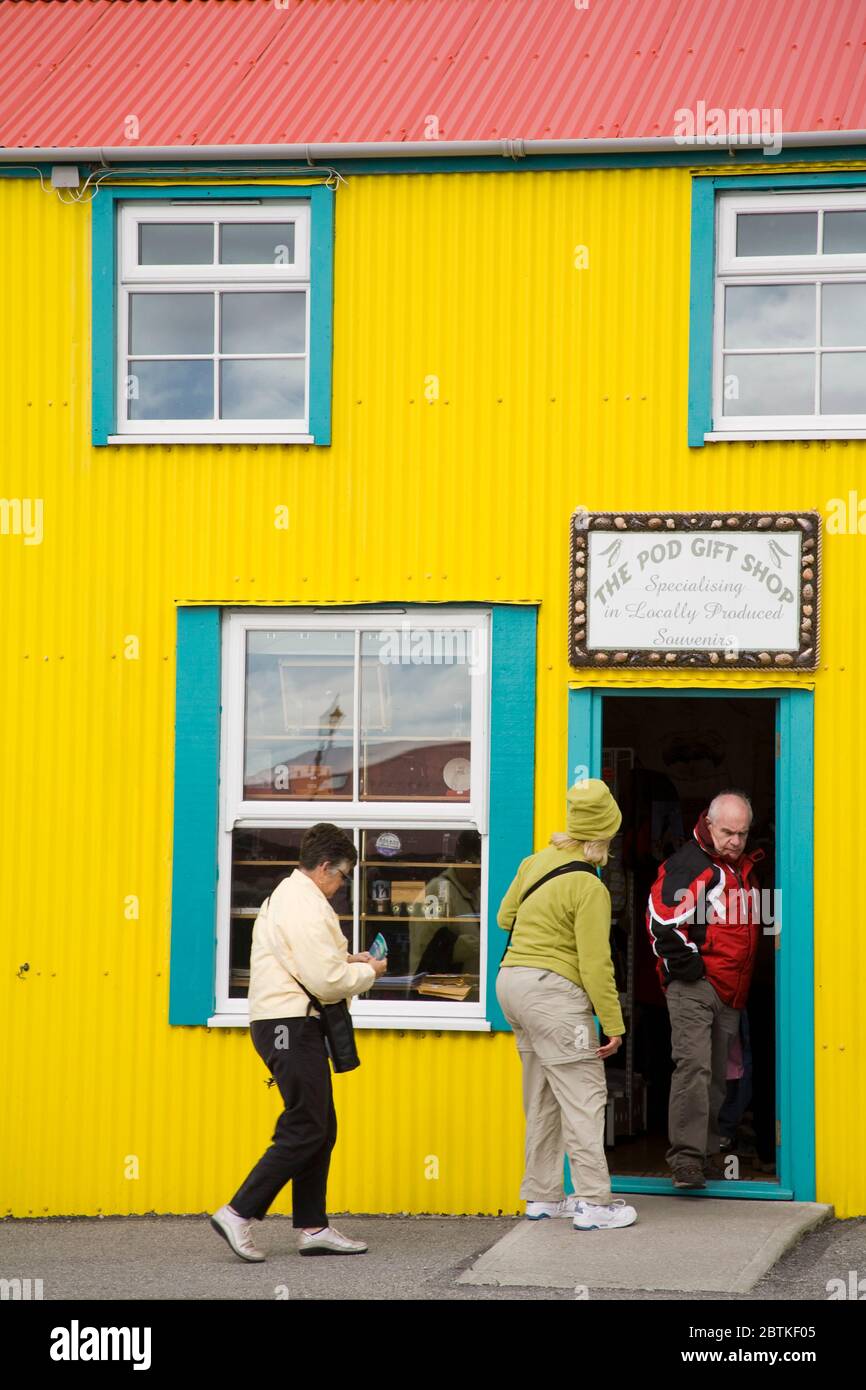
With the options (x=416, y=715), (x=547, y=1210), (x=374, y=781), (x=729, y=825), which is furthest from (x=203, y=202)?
(x=547, y=1210)

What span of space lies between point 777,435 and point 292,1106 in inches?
166

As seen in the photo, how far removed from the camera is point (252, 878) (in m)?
9.29

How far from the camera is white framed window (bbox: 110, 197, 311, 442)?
9383 mm

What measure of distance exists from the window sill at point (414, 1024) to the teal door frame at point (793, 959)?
1204 mm

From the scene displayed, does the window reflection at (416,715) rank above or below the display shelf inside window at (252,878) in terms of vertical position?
above

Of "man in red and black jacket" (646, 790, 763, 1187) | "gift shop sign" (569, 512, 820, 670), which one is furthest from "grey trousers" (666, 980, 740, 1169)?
"gift shop sign" (569, 512, 820, 670)

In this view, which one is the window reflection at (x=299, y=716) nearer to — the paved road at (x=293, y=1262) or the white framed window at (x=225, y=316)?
the white framed window at (x=225, y=316)

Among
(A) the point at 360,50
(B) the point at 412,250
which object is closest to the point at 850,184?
(B) the point at 412,250

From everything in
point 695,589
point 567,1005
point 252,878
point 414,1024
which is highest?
point 695,589

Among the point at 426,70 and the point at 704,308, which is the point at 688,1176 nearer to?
the point at 704,308

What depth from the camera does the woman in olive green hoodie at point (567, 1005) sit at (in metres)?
8.01

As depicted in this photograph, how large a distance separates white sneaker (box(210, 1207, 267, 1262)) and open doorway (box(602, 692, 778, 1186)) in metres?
2.31

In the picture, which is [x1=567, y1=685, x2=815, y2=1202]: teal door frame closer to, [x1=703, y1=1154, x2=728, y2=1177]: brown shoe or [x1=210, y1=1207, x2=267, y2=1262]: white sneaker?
[x1=703, y1=1154, x2=728, y2=1177]: brown shoe

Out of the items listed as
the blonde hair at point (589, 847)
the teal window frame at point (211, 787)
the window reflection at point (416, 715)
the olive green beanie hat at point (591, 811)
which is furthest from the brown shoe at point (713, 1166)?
the window reflection at point (416, 715)
